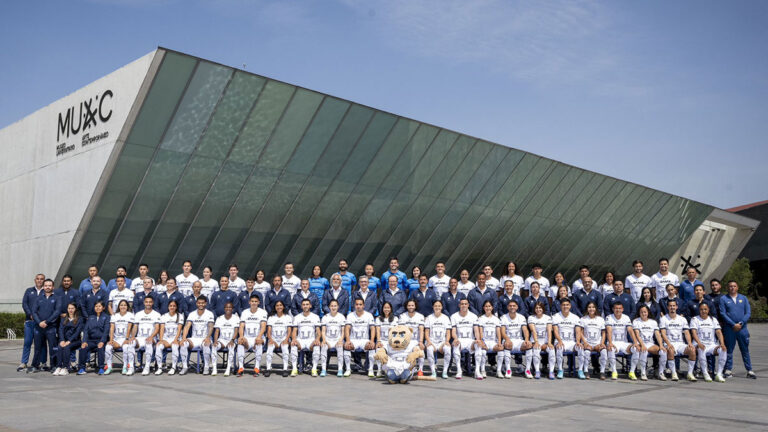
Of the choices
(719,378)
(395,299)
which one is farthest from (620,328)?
(395,299)

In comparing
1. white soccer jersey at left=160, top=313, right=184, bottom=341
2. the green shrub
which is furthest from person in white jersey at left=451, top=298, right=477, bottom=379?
the green shrub

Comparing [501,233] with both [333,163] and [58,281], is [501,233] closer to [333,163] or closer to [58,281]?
[333,163]

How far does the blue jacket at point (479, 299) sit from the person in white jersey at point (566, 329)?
120cm

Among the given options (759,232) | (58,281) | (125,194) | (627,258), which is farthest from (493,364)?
(759,232)

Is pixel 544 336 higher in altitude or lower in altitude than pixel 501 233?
lower

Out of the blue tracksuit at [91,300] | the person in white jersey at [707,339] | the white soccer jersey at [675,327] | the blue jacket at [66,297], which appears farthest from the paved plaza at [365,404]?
the blue tracksuit at [91,300]

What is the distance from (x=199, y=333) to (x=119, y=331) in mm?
1398

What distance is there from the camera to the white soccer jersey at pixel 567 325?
12250mm

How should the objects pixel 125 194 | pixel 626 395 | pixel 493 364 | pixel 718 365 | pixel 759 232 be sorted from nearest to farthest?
pixel 626 395 → pixel 718 365 → pixel 493 364 → pixel 125 194 → pixel 759 232

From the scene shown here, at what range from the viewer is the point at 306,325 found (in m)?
12.3

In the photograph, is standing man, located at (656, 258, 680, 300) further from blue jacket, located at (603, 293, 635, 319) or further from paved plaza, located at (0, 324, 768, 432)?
paved plaza, located at (0, 324, 768, 432)

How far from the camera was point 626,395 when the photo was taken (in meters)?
9.44

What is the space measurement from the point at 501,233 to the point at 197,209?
12.6 m

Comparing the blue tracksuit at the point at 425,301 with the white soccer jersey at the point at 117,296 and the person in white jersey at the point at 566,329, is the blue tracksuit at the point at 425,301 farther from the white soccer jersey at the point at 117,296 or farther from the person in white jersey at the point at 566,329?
the white soccer jersey at the point at 117,296
